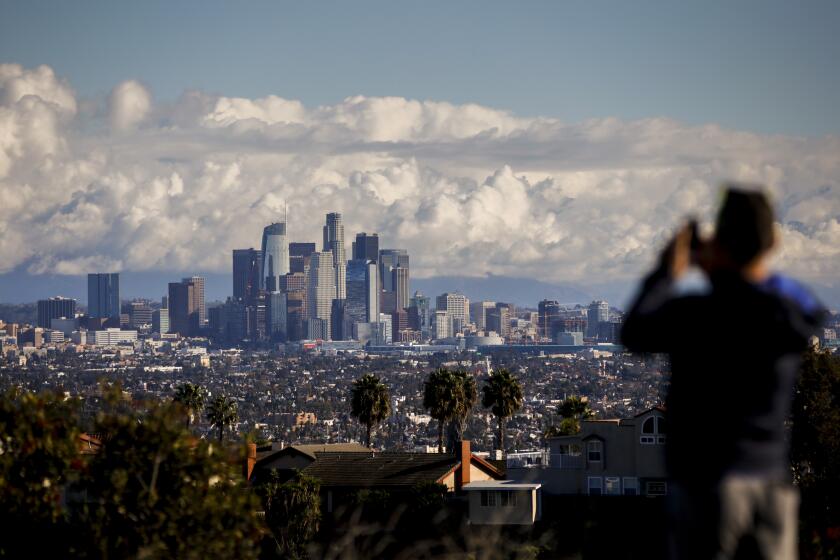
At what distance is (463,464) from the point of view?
5419cm

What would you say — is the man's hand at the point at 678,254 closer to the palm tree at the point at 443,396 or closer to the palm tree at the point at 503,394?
the palm tree at the point at 443,396

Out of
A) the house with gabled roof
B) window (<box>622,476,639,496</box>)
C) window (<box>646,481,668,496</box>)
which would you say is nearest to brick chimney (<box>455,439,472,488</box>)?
the house with gabled roof

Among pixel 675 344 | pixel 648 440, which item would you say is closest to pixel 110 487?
pixel 675 344

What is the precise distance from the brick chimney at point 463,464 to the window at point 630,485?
6.92 m

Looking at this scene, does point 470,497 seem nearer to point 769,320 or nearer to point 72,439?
point 72,439

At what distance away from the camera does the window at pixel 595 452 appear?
50219 millimetres

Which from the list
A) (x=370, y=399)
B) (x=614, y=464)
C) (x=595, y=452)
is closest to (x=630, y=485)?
(x=614, y=464)

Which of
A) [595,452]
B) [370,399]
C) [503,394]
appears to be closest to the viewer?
[595,452]

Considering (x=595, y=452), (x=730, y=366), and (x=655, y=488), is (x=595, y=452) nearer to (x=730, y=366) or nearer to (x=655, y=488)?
(x=655, y=488)

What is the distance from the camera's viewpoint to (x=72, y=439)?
41.8 ft

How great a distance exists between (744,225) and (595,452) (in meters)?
46.6

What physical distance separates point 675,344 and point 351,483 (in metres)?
49.7

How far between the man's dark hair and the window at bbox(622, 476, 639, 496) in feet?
150

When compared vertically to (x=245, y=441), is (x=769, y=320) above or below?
above
